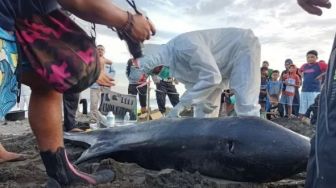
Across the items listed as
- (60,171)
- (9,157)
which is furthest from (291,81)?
(60,171)

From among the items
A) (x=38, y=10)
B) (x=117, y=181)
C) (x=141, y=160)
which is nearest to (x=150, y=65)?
(x=141, y=160)

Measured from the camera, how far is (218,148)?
8.82 feet

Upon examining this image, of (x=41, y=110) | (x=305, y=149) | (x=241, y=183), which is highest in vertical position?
(x=41, y=110)

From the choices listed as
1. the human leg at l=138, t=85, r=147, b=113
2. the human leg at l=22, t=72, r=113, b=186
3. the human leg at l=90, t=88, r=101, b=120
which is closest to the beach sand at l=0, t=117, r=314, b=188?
the human leg at l=22, t=72, r=113, b=186

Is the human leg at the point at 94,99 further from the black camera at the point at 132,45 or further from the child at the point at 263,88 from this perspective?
the black camera at the point at 132,45

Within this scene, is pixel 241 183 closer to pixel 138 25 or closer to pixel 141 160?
pixel 141 160

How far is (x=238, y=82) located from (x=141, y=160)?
2.71 meters

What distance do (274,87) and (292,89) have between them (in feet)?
2.05

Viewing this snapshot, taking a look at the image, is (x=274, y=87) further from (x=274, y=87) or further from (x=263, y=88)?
(x=263, y=88)

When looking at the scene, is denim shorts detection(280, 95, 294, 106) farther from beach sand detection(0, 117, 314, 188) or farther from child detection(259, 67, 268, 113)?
beach sand detection(0, 117, 314, 188)

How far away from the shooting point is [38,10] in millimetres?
2035

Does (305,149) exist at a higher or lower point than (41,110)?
lower

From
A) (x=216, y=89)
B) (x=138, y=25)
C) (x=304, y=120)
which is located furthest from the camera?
(x=304, y=120)

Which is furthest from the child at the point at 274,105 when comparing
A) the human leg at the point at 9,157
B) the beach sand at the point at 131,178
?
the human leg at the point at 9,157
